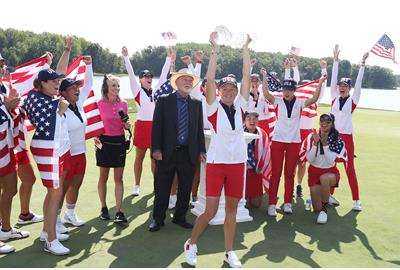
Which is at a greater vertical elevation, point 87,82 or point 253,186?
point 87,82

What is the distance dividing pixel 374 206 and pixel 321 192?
1.08 m

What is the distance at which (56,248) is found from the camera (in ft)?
14.6

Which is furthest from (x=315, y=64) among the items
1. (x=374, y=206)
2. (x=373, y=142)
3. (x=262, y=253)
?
(x=262, y=253)

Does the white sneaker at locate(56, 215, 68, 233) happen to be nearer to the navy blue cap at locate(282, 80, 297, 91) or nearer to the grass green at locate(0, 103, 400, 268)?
the grass green at locate(0, 103, 400, 268)

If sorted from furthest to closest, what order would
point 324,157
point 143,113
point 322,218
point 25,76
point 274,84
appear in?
point 274,84 → point 143,113 → point 324,157 → point 322,218 → point 25,76

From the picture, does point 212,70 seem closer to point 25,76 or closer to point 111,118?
point 111,118

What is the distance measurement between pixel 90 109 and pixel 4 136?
1.39m

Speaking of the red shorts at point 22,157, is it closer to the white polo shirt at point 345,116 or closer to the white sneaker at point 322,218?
the white sneaker at point 322,218

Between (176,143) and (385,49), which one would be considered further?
(385,49)

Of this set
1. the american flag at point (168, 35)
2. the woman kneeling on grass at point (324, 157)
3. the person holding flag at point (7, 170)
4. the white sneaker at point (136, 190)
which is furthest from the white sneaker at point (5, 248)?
the american flag at point (168, 35)

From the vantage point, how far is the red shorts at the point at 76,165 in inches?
201

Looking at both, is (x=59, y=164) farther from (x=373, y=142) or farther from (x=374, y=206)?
(x=373, y=142)

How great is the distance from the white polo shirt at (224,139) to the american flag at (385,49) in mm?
4308

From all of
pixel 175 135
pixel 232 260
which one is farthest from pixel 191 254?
pixel 175 135
